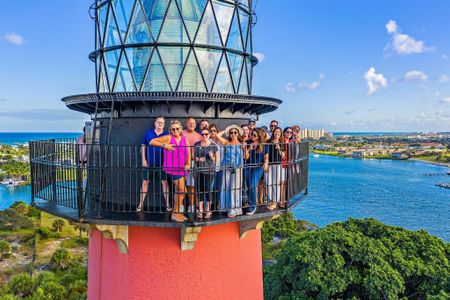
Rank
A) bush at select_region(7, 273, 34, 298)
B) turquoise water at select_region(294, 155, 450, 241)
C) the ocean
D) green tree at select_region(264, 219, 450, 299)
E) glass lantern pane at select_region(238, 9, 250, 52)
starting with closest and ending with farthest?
glass lantern pane at select_region(238, 9, 250, 52)
green tree at select_region(264, 219, 450, 299)
bush at select_region(7, 273, 34, 298)
turquoise water at select_region(294, 155, 450, 241)
the ocean

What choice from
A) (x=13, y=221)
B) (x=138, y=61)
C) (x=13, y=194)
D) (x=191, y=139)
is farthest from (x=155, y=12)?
(x=13, y=194)

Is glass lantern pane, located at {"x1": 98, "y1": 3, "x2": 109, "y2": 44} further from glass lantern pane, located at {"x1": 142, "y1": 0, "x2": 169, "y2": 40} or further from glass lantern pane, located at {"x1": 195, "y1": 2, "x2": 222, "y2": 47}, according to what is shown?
glass lantern pane, located at {"x1": 195, "y1": 2, "x2": 222, "y2": 47}

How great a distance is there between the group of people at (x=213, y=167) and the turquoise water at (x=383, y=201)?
49763mm

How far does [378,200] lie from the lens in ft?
228

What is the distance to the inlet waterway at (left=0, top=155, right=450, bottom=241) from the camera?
181 ft

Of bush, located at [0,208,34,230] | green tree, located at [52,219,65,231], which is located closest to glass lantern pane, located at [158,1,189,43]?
green tree, located at [52,219,65,231]

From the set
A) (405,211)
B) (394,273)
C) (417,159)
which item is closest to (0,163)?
(405,211)

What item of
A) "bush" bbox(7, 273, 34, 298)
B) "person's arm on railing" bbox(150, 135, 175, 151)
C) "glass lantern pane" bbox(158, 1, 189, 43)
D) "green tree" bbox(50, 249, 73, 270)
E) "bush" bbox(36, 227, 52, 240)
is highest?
"glass lantern pane" bbox(158, 1, 189, 43)

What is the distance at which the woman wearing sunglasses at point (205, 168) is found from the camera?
4395 mm

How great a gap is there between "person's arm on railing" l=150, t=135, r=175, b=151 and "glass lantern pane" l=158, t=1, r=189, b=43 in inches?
55.1

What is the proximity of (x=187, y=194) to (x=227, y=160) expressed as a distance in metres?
0.68

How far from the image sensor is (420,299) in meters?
14.3

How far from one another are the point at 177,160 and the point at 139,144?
93cm

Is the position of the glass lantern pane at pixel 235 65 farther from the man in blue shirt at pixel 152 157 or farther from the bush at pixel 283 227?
the bush at pixel 283 227
